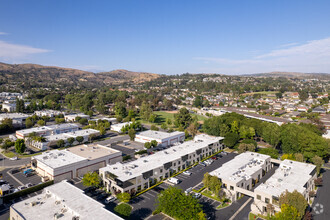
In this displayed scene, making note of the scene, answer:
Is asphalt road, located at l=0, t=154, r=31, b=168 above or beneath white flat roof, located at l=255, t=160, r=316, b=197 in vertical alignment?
beneath

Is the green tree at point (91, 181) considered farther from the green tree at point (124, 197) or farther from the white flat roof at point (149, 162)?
the green tree at point (124, 197)

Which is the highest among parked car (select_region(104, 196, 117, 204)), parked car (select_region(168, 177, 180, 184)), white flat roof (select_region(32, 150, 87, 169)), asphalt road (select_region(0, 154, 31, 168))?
white flat roof (select_region(32, 150, 87, 169))

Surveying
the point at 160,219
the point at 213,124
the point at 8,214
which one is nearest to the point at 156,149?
the point at 213,124

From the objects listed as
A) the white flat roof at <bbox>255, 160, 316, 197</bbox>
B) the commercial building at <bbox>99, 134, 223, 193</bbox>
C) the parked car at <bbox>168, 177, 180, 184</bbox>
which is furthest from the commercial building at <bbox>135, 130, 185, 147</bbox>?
the white flat roof at <bbox>255, 160, 316, 197</bbox>

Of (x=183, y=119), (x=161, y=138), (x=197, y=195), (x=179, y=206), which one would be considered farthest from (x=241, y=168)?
(x=183, y=119)

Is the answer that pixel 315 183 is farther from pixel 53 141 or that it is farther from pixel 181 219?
pixel 53 141

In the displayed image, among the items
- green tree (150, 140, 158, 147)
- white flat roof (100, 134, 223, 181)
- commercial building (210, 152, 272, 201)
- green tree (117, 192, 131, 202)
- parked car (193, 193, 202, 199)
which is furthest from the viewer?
green tree (150, 140, 158, 147)

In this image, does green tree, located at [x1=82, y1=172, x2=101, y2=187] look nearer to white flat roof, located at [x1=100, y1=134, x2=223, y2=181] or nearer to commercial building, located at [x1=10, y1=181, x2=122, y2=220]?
white flat roof, located at [x1=100, y1=134, x2=223, y2=181]
